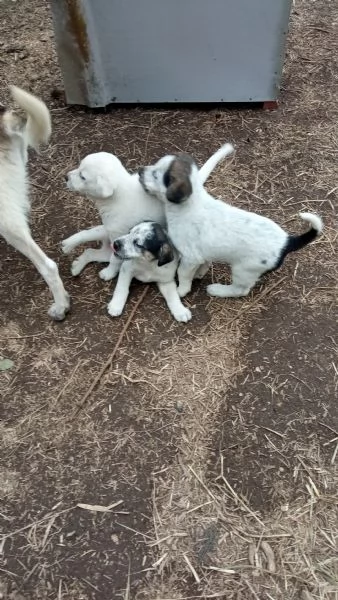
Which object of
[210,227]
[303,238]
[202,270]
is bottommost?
[202,270]

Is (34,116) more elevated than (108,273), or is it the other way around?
(34,116)

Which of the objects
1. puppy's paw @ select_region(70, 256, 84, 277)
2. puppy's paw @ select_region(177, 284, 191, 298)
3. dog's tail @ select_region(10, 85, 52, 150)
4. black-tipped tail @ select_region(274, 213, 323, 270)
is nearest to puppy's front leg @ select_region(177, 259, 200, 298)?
puppy's paw @ select_region(177, 284, 191, 298)

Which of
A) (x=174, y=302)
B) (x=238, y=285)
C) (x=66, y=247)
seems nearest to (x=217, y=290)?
(x=238, y=285)

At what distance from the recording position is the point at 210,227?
11.2 ft

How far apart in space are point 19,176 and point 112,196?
1.80 ft

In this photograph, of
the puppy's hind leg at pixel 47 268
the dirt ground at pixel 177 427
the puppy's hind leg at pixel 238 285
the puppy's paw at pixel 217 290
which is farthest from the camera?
the puppy's paw at pixel 217 290

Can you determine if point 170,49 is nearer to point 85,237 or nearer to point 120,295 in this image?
point 85,237

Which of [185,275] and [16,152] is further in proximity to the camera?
[185,275]

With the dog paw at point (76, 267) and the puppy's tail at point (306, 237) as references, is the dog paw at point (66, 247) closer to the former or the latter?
the dog paw at point (76, 267)

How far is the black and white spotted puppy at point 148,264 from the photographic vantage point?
11.0 feet

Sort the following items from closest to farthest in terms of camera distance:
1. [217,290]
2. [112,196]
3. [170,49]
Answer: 1. [112,196]
2. [217,290]
3. [170,49]

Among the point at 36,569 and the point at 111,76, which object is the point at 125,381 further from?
the point at 111,76

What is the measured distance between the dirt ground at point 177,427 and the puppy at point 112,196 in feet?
1.04

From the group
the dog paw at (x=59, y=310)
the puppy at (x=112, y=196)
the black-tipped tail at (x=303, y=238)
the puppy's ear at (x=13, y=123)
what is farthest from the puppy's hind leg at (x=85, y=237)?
the black-tipped tail at (x=303, y=238)
